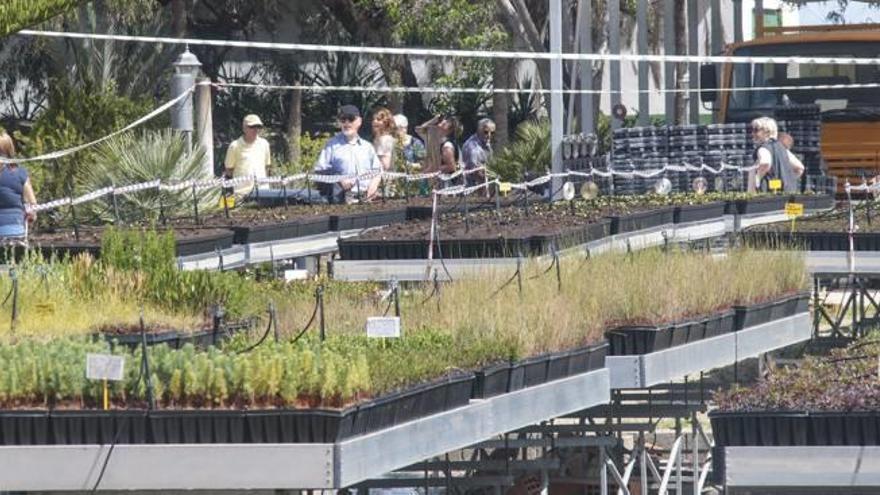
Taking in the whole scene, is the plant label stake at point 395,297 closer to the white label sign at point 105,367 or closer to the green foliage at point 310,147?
the white label sign at point 105,367

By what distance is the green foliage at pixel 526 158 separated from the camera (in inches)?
1182

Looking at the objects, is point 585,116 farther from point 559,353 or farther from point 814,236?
point 559,353

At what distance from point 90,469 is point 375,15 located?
1260 inches

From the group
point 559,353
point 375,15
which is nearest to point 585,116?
point 375,15

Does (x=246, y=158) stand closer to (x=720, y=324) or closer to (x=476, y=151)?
(x=476, y=151)

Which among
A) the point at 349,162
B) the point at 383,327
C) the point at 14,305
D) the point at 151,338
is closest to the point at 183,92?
the point at 349,162

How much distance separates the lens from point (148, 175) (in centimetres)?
2223

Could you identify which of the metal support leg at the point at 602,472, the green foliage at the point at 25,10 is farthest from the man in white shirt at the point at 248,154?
the metal support leg at the point at 602,472

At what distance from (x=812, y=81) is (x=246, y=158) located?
8842 mm

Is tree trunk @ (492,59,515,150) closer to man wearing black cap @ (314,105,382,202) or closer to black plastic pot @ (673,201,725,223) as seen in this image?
man wearing black cap @ (314,105,382,202)

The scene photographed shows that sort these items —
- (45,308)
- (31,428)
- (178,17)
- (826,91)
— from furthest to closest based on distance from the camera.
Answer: (178,17)
(826,91)
(45,308)
(31,428)

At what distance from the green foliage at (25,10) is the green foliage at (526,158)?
918cm

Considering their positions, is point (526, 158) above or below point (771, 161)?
above

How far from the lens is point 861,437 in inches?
427
